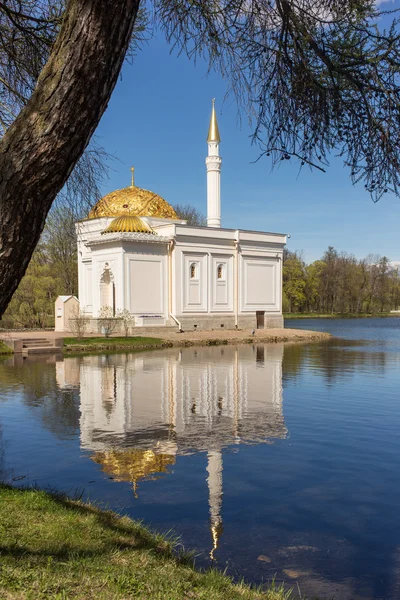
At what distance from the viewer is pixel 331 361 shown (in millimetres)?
21594

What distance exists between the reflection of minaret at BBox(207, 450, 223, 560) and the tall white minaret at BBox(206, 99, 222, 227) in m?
31.9

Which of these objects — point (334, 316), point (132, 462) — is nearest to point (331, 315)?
point (334, 316)

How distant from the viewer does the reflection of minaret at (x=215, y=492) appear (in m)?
5.67

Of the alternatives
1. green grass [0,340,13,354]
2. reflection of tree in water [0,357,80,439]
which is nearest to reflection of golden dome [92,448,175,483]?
reflection of tree in water [0,357,80,439]

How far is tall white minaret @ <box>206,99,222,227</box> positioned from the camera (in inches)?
1543

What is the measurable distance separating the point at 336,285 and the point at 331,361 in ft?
200

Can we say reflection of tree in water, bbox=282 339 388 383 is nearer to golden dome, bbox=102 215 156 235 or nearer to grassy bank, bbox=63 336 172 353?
grassy bank, bbox=63 336 172 353

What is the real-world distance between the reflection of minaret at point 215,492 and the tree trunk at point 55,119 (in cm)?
349

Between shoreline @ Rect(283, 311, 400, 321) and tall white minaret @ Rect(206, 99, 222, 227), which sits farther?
shoreline @ Rect(283, 311, 400, 321)

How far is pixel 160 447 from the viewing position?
8680 mm

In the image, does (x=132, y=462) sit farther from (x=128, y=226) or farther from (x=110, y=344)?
(x=128, y=226)

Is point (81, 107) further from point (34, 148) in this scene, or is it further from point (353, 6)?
point (353, 6)

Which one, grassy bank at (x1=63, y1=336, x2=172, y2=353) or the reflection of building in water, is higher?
grassy bank at (x1=63, y1=336, x2=172, y2=353)

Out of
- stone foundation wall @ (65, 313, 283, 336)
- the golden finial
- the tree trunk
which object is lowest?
stone foundation wall @ (65, 313, 283, 336)
